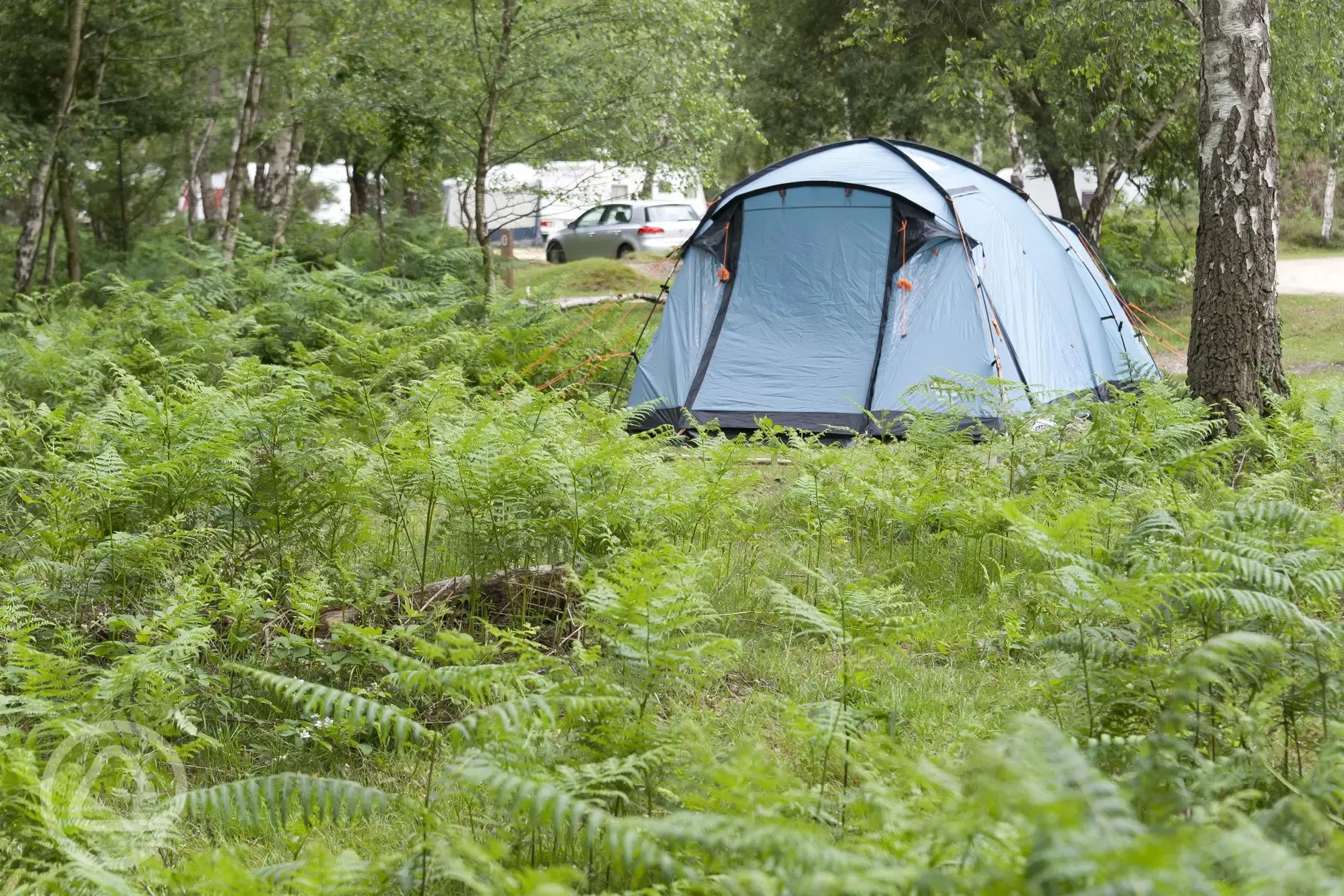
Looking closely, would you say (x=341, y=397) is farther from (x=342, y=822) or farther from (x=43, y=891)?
(x=43, y=891)

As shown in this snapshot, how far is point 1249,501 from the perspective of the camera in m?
3.78

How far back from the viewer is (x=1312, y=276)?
2139 cm

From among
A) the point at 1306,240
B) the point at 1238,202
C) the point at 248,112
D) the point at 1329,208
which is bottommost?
the point at 1238,202

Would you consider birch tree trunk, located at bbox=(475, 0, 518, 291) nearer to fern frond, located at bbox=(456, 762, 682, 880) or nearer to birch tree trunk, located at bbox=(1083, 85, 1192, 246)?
birch tree trunk, located at bbox=(1083, 85, 1192, 246)

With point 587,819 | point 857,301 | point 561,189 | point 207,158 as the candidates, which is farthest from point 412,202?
point 587,819

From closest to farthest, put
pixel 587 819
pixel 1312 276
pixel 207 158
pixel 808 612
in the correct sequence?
pixel 587 819 < pixel 808 612 < pixel 1312 276 < pixel 207 158

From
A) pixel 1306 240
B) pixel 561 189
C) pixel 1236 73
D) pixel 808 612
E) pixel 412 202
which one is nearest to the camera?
pixel 808 612

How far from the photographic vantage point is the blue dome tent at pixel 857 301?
8820mm

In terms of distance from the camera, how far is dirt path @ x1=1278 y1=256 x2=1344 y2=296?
18844mm

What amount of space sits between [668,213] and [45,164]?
1187 centimetres

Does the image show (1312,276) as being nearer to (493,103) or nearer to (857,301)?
(857,301)

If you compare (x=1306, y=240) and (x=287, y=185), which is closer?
(x=287, y=185)

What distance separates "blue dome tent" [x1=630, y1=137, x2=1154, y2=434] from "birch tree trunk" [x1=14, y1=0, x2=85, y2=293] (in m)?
8.82

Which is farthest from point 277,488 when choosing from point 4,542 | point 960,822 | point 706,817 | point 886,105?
point 886,105
